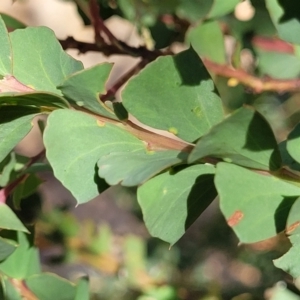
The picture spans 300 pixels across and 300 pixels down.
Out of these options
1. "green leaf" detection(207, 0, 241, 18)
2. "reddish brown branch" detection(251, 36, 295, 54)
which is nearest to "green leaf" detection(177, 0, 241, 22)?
"green leaf" detection(207, 0, 241, 18)

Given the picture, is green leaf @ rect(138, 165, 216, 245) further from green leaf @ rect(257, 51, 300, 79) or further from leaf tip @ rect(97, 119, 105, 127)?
green leaf @ rect(257, 51, 300, 79)

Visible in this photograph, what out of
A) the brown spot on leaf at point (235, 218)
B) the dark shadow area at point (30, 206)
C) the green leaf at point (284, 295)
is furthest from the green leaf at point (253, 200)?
the dark shadow area at point (30, 206)

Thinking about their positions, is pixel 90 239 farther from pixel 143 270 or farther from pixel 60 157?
pixel 60 157

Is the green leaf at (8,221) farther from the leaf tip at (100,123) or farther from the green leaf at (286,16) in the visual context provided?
the green leaf at (286,16)

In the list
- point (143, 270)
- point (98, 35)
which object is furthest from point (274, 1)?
point (143, 270)

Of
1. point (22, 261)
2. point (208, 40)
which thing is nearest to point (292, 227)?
point (22, 261)

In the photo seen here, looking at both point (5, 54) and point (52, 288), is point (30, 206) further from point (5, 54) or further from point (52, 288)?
point (5, 54)
